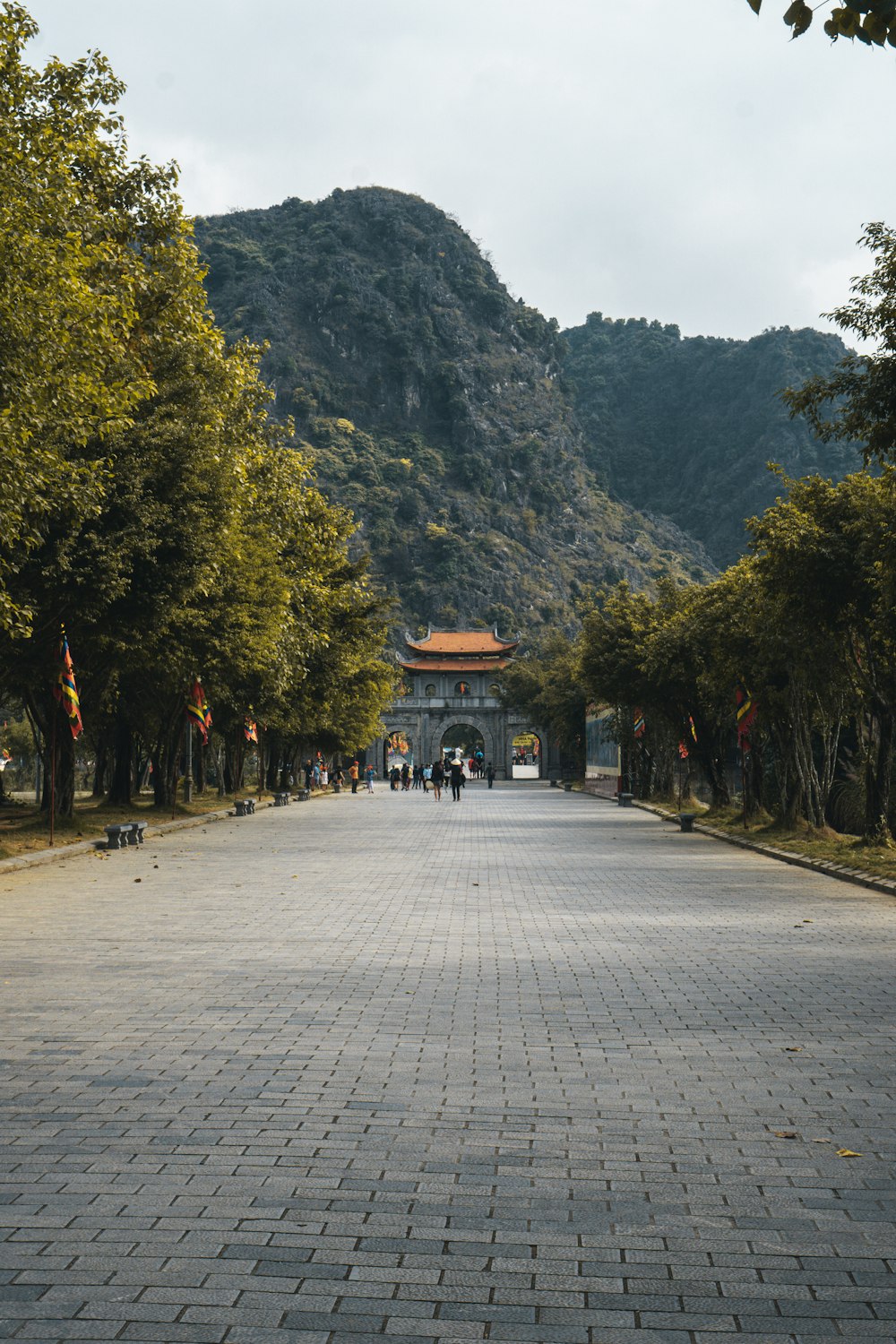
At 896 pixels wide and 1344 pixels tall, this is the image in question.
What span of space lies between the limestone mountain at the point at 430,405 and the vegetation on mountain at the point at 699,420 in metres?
3.78

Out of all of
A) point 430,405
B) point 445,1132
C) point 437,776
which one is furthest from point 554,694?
point 430,405

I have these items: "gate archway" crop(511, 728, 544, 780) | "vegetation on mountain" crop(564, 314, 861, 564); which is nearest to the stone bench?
"gate archway" crop(511, 728, 544, 780)

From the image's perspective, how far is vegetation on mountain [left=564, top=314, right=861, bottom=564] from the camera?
156750mm

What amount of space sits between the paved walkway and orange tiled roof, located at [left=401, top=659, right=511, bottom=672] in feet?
312

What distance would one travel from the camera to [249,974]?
31.9 feet

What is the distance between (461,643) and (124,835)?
87678 millimetres

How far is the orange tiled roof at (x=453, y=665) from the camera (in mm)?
108000

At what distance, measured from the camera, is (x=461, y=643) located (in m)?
111

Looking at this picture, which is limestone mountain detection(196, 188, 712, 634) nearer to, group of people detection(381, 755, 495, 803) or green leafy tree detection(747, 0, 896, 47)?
group of people detection(381, 755, 495, 803)

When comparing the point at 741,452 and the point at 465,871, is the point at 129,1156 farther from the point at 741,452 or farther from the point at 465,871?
the point at 741,452

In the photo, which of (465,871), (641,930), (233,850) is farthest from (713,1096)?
(233,850)

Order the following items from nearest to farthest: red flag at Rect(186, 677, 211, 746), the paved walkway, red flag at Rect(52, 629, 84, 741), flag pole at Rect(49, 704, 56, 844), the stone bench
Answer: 1. the paved walkway
2. red flag at Rect(52, 629, 84, 741)
3. flag pole at Rect(49, 704, 56, 844)
4. the stone bench
5. red flag at Rect(186, 677, 211, 746)

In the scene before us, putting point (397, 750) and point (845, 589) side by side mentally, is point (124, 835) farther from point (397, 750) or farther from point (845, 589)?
point (397, 750)

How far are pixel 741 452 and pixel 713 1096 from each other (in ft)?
527
